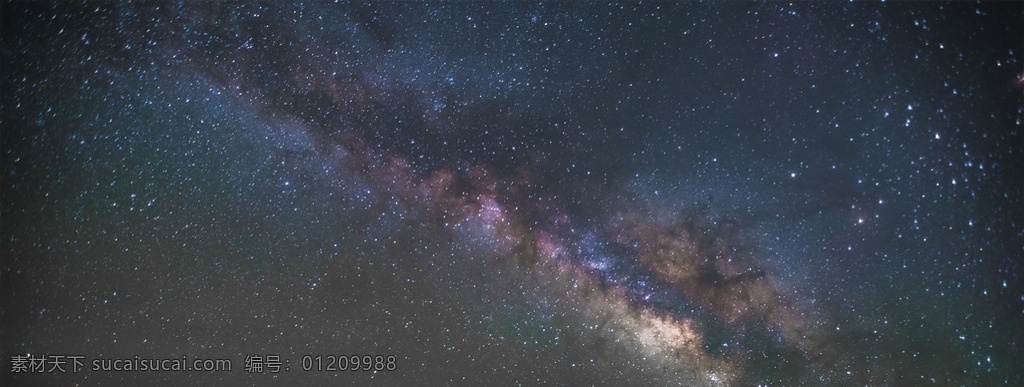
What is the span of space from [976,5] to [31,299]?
560cm

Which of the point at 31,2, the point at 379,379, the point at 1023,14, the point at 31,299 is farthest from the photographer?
the point at 379,379

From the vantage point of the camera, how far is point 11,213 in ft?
8.63

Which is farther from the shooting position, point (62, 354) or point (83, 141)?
point (62, 354)

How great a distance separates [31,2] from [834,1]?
452 cm

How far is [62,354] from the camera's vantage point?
2.81 meters

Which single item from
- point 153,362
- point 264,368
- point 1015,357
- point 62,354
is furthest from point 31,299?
point 1015,357

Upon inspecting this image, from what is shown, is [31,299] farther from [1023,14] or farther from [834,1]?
[1023,14]

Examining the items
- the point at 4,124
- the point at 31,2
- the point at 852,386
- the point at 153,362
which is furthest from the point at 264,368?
the point at 852,386

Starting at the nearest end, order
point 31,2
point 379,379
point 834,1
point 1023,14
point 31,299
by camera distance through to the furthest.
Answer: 1. point 1023,14
2. point 834,1
3. point 31,2
4. point 31,299
5. point 379,379

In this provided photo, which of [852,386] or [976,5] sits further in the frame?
[852,386]

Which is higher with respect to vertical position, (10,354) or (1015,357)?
(10,354)

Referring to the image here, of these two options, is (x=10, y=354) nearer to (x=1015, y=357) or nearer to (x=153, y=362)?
(x=153, y=362)

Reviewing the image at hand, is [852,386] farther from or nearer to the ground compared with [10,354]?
nearer to the ground

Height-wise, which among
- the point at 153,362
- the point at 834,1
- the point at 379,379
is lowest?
the point at 379,379
